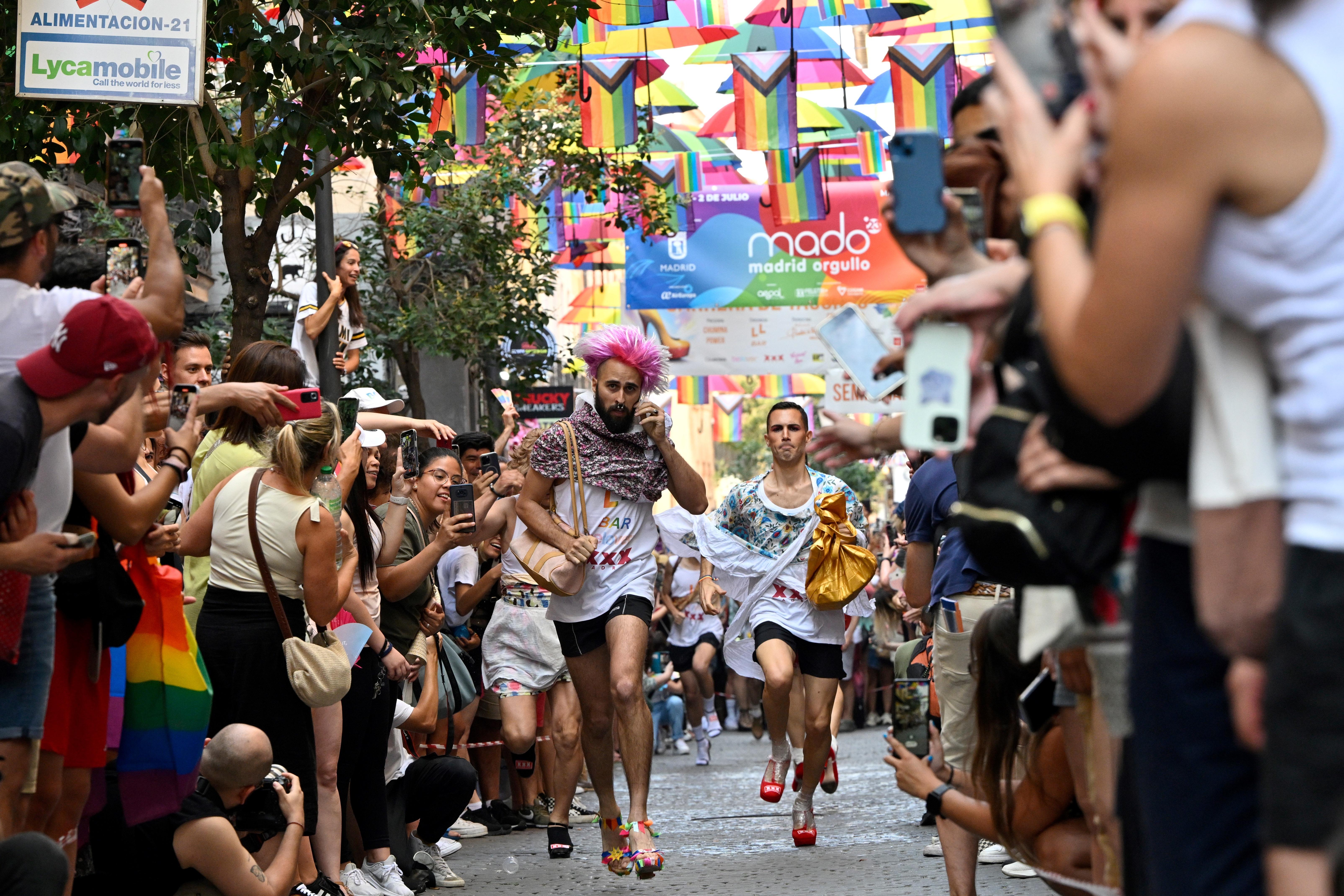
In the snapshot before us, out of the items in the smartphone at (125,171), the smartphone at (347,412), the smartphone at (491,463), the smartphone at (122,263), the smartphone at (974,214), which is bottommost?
the smartphone at (491,463)

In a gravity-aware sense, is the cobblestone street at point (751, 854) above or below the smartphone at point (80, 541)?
below

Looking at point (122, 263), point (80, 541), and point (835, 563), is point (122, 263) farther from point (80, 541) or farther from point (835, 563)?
point (835, 563)

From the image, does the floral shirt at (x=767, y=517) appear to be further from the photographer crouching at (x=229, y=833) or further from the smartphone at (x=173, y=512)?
the photographer crouching at (x=229, y=833)

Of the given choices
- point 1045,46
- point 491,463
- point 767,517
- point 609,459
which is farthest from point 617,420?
point 1045,46

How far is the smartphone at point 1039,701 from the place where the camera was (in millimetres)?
4035

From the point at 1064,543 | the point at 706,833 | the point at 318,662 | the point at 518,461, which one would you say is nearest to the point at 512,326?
the point at 518,461

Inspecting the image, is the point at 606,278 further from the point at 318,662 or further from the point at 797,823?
the point at 318,662

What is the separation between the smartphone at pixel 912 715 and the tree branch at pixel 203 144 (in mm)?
4061

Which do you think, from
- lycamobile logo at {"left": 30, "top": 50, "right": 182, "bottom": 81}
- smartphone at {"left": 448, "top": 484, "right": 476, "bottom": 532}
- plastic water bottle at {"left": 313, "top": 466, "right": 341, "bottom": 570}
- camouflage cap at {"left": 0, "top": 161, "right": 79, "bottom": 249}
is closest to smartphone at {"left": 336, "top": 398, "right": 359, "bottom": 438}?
plastic water bottle at {"left": 313, "top": 466, "right": 341, "bottom": 570}

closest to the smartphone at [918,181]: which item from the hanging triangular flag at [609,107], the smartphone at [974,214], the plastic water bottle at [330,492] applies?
the smartphone at [974,214]

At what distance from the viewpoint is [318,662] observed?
6.08 meters

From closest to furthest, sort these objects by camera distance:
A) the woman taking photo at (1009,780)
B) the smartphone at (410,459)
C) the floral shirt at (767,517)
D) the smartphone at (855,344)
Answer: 1. the smartphone at (855,344)
2. the woman taking photo at (1009,780)
3. the smartphone at (410,459)
4. the floral shirt at (767,517)

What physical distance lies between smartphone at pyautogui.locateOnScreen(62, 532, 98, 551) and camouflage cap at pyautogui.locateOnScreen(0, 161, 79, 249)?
738 millimetres

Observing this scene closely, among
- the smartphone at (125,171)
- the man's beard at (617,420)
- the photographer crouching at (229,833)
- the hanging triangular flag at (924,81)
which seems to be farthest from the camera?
the hanging triangular flag at (924,81)
